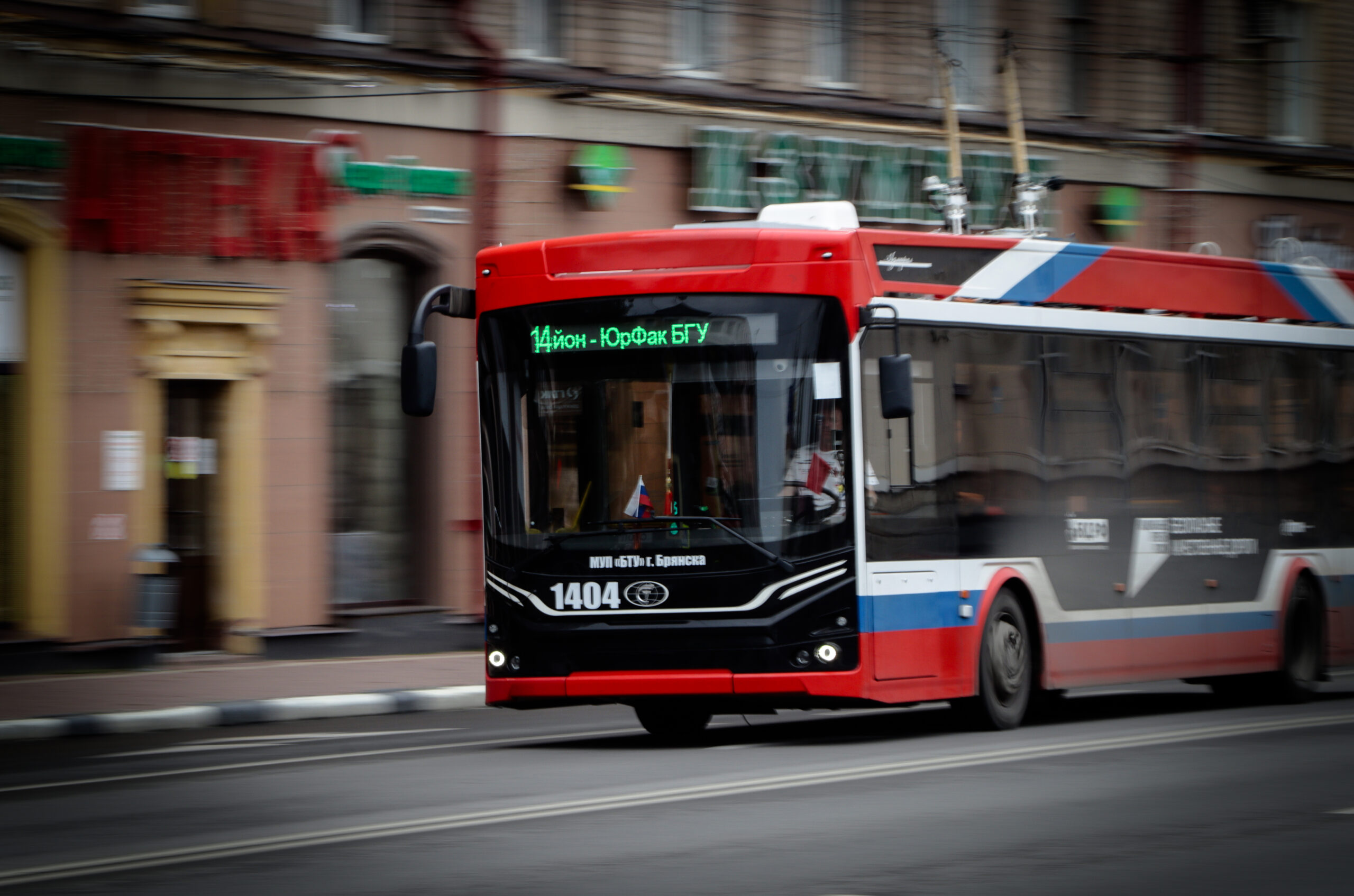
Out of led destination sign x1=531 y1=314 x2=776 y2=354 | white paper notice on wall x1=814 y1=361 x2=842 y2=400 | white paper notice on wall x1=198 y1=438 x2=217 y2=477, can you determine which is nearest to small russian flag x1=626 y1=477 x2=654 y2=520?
led destination sign x1=531 y1=314 x2=776 y2=354

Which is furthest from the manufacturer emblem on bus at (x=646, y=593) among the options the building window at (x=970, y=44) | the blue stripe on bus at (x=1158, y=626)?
the building window at (x=970, y=44)

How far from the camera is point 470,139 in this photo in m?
21.5

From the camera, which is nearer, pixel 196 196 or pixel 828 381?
pixel 828 381

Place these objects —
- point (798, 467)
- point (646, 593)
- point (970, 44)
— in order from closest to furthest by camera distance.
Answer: point (798, 467) < point (646, 593) < point (970, 44)

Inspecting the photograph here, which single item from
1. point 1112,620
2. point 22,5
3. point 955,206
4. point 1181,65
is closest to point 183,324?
point 22,5

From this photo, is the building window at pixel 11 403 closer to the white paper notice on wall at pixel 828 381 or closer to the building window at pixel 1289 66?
the white paper notice on wall at pixel 828 381

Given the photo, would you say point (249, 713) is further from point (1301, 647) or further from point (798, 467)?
point (1301, 647)

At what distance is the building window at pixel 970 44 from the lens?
2681 centimetres

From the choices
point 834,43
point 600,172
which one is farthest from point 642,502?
point 834,43

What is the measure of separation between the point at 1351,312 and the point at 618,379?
7572mm

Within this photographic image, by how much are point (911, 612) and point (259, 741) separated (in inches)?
180

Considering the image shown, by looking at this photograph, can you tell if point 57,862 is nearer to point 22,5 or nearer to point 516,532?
point 516,532

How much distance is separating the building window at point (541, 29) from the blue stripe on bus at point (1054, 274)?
10.3 metres

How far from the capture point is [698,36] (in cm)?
2397
